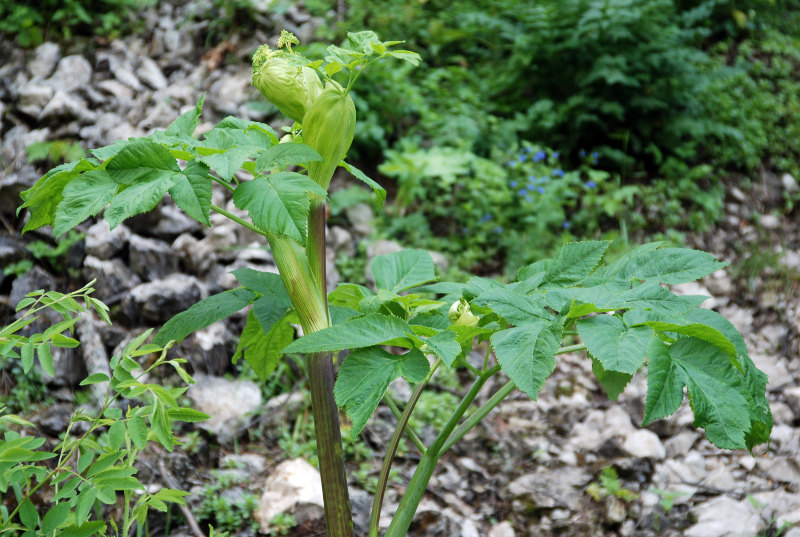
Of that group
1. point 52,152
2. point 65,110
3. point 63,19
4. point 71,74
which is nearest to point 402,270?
point 52,152

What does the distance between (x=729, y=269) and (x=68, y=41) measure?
442 cm

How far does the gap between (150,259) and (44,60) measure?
2185mm

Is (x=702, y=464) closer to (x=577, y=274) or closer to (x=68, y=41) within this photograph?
(x=577, y=274)

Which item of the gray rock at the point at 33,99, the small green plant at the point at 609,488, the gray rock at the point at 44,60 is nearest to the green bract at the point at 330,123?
the small green plant at the point at 609,488

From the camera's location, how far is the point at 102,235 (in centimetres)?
278

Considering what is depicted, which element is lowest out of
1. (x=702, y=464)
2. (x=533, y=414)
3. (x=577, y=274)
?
(x=533, y=414)

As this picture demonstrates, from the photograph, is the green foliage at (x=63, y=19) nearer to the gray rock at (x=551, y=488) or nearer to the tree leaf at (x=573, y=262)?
the gray rock at (x=551, y=488)

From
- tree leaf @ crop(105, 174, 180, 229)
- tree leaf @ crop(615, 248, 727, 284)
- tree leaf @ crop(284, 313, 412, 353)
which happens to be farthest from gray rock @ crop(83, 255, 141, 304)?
tree leaf @ crop(615, 248, 727, 284)

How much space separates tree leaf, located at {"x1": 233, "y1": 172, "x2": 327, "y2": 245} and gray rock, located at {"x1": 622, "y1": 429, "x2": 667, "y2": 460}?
181 centimetres

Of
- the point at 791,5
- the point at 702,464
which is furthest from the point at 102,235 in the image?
the point at 791,5

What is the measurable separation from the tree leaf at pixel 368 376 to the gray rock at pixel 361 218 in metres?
2.53

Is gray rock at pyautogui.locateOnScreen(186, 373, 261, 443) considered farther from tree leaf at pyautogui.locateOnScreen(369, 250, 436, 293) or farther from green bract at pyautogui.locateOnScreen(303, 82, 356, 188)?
green bract at pyautogui.locateOnScreen(303, 82, 356, 188)

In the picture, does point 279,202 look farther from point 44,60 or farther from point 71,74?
point 44,60

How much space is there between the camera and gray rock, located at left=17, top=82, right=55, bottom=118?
363cm
